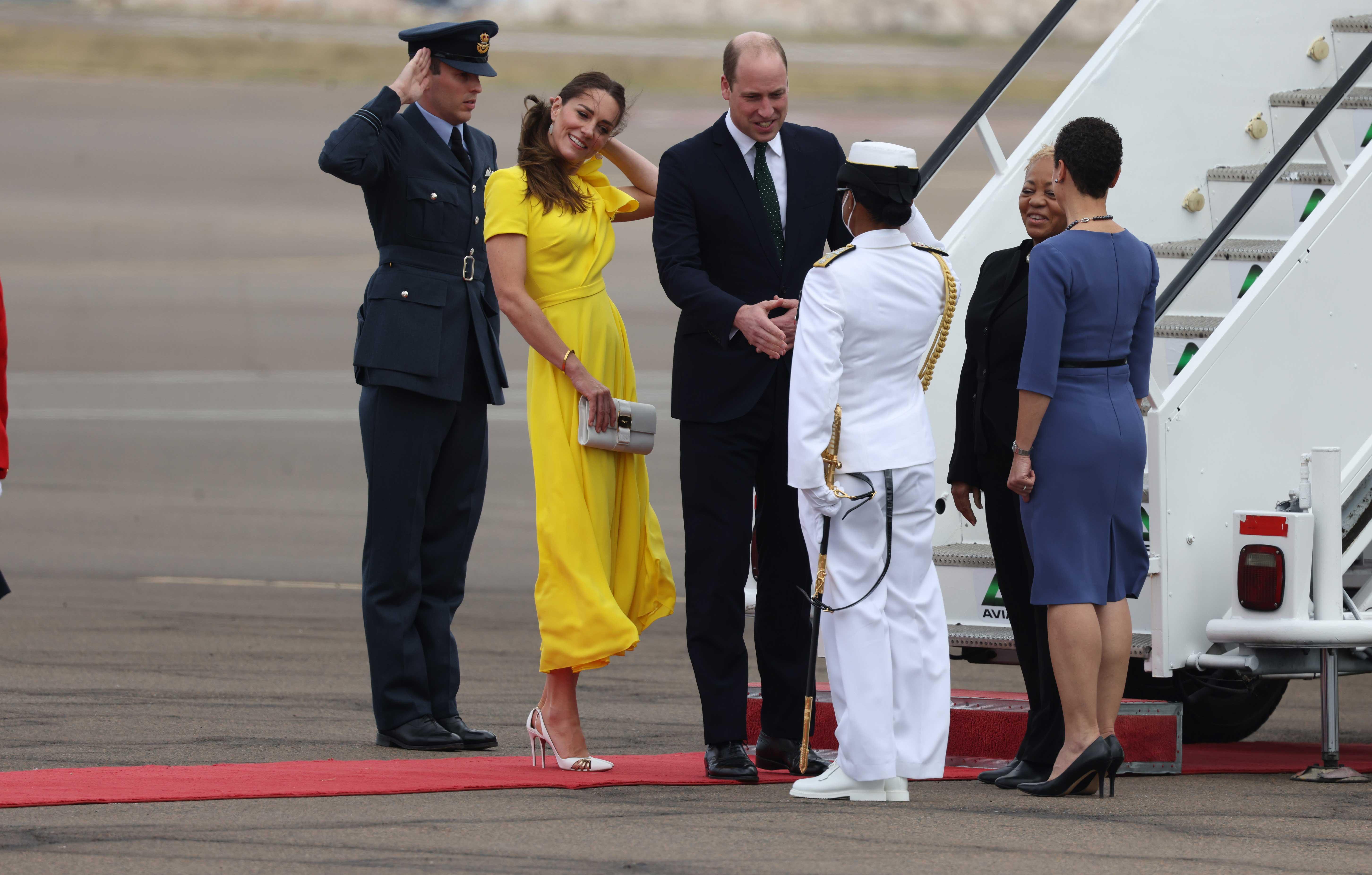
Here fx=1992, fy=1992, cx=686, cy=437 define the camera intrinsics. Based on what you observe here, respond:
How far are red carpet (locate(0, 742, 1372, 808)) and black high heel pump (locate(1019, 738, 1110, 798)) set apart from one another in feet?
1.35

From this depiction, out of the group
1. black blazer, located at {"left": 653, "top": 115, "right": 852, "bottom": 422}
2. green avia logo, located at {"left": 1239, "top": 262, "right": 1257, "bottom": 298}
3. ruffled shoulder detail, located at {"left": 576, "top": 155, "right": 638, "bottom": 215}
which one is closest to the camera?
black blazer, located at {"left": 653, "top": 115, "right": 852, "bottom": 422}

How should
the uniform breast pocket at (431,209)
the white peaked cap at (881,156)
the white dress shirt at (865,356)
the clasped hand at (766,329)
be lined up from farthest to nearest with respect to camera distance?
the uniform breast pocket at (431,209) < the clasped hand at (766,329) < the white peaked cap at (881,156) < the white dress shirt at (865,356)

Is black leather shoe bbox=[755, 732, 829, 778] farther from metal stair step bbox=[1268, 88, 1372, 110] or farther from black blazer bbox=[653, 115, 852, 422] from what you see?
metal stair step bbox=[1268, 88, 1372, 110]

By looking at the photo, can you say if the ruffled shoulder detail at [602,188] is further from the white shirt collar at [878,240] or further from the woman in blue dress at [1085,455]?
the woman in blue dress at [1085,455]

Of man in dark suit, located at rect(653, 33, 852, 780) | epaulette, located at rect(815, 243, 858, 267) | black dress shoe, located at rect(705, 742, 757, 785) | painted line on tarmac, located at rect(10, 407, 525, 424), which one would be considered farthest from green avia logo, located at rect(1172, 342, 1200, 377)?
painted line on tarmac, located at rect(10, 407, 525, 424)

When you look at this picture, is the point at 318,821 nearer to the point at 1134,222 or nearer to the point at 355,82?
the point at 1134,222

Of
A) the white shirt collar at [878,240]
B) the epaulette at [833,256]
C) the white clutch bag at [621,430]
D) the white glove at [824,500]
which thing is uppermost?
the white shirt collar at [878,240]

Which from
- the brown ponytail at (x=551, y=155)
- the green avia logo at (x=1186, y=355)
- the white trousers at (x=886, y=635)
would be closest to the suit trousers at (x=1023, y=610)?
the white trousers at (x=886, y=635)

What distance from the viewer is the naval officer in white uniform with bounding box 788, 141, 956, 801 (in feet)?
16.1

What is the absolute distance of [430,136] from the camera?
605 cm

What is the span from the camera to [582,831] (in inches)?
180

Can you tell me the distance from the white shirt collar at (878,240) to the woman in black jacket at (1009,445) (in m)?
0.61

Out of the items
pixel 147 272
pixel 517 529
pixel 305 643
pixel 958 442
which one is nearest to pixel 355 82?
pixel 147 272

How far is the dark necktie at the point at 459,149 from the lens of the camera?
6113mm
